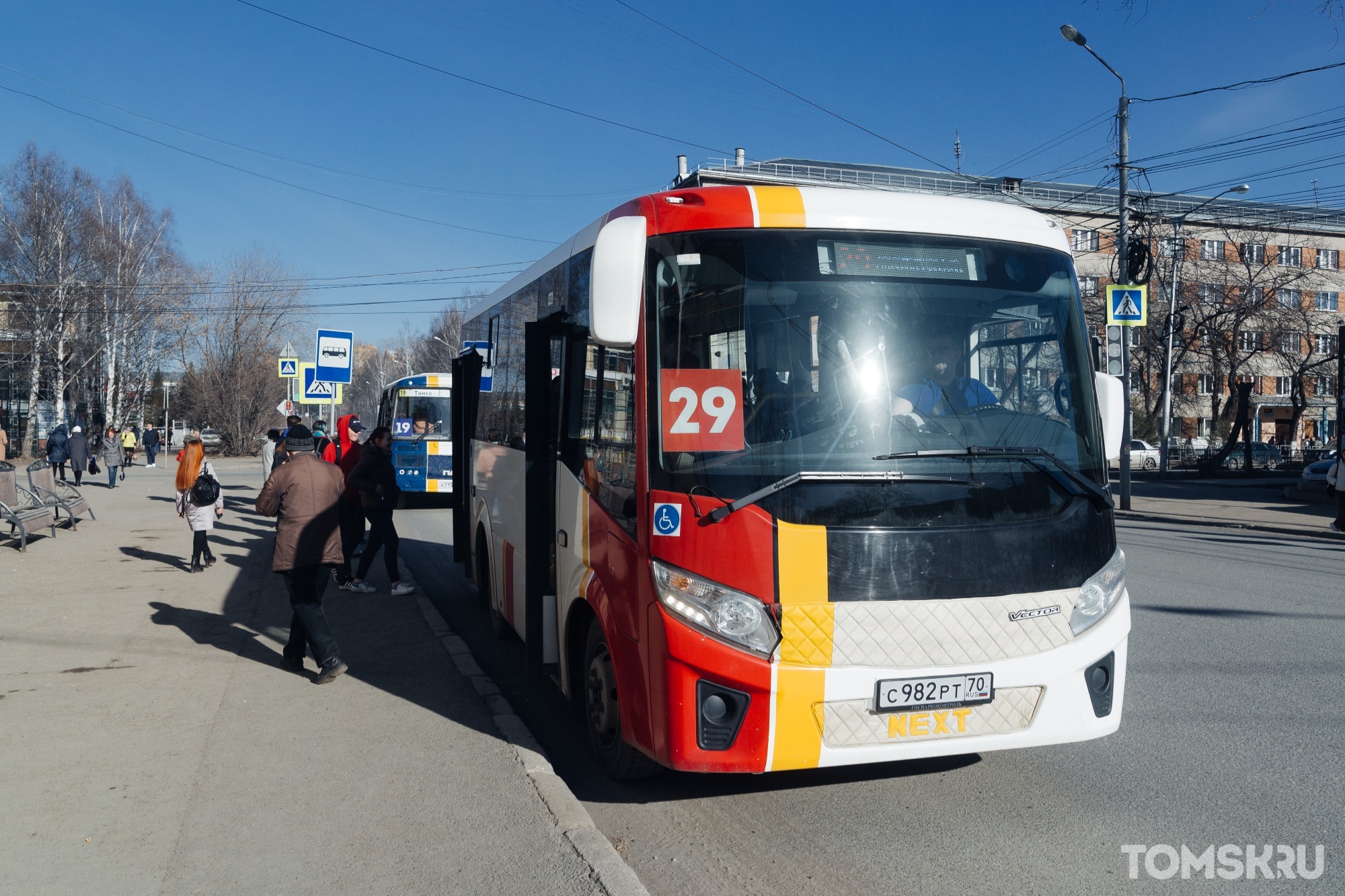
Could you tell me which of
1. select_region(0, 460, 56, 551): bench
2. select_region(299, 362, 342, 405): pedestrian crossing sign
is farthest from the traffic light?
select_region(0, 460, 56, 551): bench

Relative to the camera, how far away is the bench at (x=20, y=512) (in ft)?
43.5

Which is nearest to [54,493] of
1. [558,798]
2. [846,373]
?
[558,798]

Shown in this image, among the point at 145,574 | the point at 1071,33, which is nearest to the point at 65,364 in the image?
the point at 145,574

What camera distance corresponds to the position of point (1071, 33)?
21.2 metres

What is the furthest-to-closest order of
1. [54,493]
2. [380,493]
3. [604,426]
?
[54,493] → [380,493] → [604,426]

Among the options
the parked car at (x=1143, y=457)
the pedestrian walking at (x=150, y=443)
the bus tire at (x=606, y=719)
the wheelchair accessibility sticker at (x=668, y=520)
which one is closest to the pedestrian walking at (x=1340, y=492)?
the bus tire at (x=606, y=719)

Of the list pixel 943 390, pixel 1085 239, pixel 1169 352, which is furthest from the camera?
pixel 1085 239

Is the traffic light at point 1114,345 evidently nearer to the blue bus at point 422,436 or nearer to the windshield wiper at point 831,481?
the blue bus at point 422,436

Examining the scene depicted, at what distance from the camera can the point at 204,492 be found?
11547 mm

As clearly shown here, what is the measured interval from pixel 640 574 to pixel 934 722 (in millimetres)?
1316

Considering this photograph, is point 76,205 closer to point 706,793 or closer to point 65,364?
point 65,364

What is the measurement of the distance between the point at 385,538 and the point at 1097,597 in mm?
7878

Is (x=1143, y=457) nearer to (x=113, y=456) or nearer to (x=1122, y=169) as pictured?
(x=1122, y=169)

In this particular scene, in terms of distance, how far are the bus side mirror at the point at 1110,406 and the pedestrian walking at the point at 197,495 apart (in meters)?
9.84
